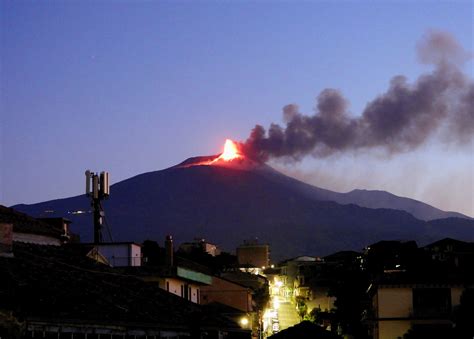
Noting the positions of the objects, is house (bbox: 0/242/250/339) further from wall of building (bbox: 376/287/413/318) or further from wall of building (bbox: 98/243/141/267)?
wall of building (bbox: 376/287/413/318)

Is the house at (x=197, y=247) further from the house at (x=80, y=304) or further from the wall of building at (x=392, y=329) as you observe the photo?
the house at (x=80, y=304)

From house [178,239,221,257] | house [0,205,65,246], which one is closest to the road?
house [178,239,221,257]

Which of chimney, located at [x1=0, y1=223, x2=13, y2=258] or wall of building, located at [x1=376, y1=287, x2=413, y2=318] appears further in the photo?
wall of building, located at [x1=376, y1=287, x2=413, y2=318]

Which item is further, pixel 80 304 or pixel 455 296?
pixel 455 296

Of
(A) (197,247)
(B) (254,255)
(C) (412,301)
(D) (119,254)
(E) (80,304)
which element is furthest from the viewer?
(B) (254,255)

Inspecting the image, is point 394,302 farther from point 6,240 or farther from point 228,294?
point 6,240

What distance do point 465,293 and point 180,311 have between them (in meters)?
23.5

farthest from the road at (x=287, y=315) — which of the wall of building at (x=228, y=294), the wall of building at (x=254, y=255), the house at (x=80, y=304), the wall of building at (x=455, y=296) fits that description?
the house at (x=80, y=304)

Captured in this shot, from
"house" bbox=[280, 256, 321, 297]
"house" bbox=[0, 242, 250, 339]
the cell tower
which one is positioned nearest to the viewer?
"house" bbox=[0, 242, 250, 339]

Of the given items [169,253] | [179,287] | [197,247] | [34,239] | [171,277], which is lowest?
[179,287]

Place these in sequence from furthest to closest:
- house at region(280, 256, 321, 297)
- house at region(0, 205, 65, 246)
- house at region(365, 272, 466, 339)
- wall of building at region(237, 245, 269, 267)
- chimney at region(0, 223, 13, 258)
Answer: wall of building at region(237, 245, 269, 267)
house at region(280, 256, 321, 297)
house at region(365, 272, 466, 339)
house at region(0, 205, 65, 246)
chimney at region(0, 223, 13, 258)

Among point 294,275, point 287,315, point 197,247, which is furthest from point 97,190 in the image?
point 294,275

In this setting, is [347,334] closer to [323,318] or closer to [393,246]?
[323,318]

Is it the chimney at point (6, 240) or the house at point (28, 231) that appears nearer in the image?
the chimney at point (6, 240)
